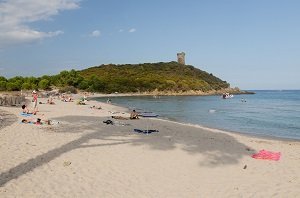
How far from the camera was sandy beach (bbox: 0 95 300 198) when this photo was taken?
32.2ft

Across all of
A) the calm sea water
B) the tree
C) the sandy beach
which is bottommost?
the calm sea water

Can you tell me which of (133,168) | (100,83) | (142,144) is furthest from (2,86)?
(133,168)

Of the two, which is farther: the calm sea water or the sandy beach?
the calm sea water

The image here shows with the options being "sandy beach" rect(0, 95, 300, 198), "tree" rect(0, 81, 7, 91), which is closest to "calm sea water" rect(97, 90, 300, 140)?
"sandy beach" rect(0, 95, 300, 198)

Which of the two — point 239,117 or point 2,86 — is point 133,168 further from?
point 2,86

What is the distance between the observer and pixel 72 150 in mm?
14242

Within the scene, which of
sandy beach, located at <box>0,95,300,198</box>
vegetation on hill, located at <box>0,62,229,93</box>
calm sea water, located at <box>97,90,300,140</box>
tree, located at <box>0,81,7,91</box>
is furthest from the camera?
vegetation on hill, located at <box>0,62,229,93</box>

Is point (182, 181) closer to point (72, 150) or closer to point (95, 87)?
point (72, 150)

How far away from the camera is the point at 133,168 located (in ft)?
39.9

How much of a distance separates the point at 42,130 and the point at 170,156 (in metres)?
8.67

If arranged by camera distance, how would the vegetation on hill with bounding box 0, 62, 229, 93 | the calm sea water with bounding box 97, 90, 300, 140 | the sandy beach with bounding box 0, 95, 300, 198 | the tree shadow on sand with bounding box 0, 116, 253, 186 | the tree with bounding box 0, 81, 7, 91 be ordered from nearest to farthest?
1. the sandy beach with bounding box 0, 95, 300, 198
2. the tree shadow on sand with bounding box 0, 116, 253, 186
3. the calm sea water with bounding box 97, 90, 300, 140
4. the tree with bounding box 0, 81, 7, 91
5. the vegetation on hill with bounding box 0, 62, 229, 93

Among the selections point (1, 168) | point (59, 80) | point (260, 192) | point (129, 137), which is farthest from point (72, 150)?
point (59, 80)

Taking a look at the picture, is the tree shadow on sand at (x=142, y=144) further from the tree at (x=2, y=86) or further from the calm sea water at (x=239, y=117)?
the tree at (x=2, y=86)

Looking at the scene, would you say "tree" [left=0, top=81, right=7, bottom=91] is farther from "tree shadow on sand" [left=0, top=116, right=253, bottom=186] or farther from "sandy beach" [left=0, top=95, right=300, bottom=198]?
"sandy beach" [left=0, top=95, right=300, bottom=198]
